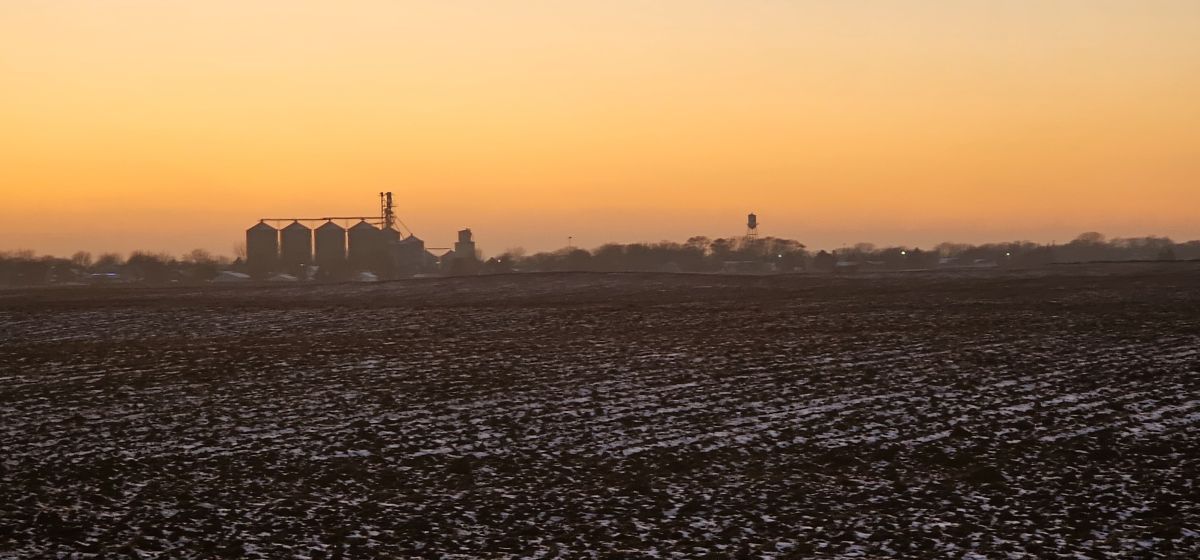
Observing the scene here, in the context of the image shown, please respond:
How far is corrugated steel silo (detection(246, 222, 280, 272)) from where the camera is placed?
183m

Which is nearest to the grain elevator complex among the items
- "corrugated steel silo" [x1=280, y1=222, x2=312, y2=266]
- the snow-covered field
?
"corrugated steel silo" [x1=280, y1=222, x2=312, y2=266]

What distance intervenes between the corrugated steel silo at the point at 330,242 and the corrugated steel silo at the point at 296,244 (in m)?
2.03

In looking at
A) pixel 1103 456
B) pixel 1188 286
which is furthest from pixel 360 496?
pixel 1188 286

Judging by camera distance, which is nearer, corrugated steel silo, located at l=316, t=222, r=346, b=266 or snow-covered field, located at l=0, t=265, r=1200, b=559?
snow-covered field, located at l=0, t=265, r=1200, b=559

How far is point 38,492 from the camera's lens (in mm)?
17688

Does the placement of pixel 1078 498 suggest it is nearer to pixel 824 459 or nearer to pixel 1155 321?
pixel 824 459

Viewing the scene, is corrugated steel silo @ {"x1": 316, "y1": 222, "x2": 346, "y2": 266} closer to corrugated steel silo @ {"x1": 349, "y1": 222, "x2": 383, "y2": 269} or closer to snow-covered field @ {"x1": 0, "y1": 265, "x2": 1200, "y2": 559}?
corrugated steel silo @ {"x1": 349, "y1": 222, "x2": 383, "y2": 269}

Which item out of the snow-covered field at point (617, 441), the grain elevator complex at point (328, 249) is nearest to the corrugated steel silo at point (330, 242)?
the grain elevator complex at point (328, 249)

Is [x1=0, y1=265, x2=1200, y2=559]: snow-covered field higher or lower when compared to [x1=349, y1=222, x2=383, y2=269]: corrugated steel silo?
lower

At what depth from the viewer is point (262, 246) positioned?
184875 mm

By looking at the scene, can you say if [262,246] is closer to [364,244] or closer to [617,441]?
[364,244]

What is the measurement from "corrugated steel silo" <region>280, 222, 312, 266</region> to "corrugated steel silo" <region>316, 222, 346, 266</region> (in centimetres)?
203

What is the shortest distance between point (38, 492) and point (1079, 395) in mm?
21304

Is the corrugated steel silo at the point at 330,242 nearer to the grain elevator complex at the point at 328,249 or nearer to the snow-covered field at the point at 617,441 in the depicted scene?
the grain elevator complex at the point at 328,249
